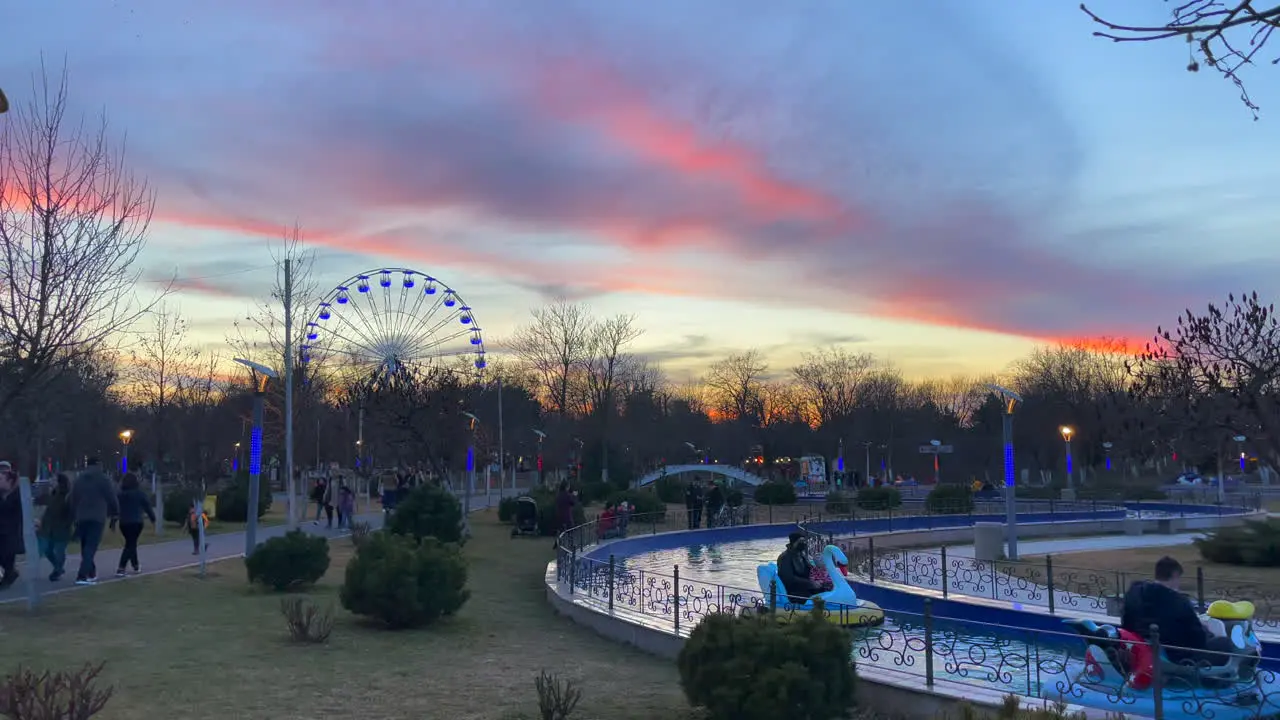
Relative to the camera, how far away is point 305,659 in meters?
10.5

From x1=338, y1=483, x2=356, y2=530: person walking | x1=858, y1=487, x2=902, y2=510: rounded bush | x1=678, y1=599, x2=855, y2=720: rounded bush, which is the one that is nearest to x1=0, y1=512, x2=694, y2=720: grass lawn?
x1=678, y1=599, x2=855, y2=720: rounded bush

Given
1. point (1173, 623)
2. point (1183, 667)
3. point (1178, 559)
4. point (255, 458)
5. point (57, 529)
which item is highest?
point (255, 458)

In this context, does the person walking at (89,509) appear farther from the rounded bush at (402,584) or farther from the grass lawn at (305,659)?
the rounded bush at (402,584)

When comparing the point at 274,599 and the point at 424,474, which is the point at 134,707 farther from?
the point at 424,474

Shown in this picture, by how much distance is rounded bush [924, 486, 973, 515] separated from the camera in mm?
41500

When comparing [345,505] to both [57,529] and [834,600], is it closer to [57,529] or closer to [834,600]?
[57,529]

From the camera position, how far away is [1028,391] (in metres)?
86.4

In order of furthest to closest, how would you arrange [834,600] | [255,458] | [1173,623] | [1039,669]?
[255,458] → [834,600] → [1039,669] → [1173,623]

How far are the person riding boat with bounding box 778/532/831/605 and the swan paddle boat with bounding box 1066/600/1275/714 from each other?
514 centimetres

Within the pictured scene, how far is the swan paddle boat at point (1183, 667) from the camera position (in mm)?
7945

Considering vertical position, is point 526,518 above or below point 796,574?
below

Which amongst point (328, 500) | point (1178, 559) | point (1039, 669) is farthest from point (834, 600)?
point (328, 500)

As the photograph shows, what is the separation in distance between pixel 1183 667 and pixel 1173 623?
1.45ft

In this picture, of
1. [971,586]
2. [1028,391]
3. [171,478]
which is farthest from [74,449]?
[1028,391]
